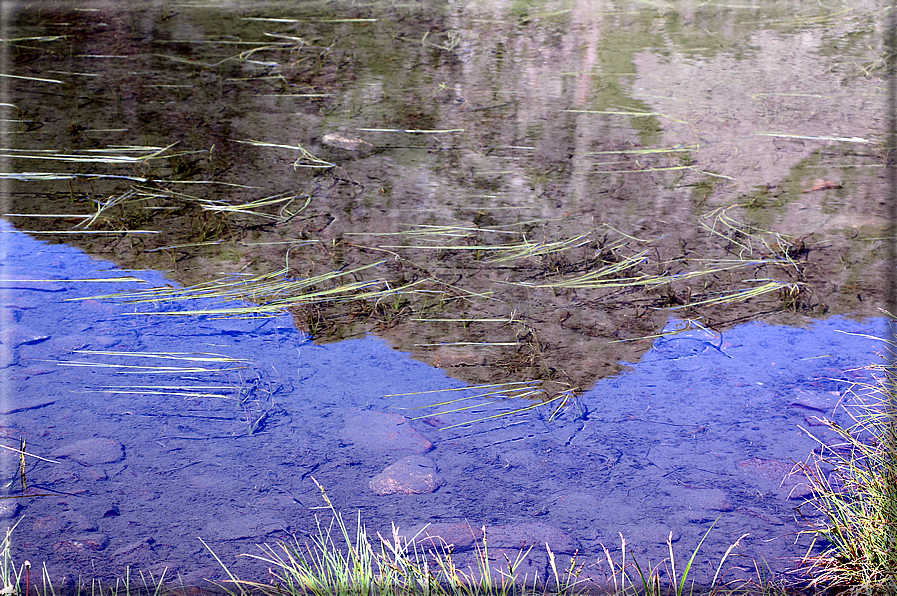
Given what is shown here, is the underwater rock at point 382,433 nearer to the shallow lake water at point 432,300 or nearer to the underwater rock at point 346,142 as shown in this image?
the shallow lake water at point 432,300

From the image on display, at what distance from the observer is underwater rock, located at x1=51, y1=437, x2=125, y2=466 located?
165 centimetres

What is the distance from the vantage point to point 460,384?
1.95 metres

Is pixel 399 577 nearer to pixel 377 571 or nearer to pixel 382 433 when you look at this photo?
pixel 377 571

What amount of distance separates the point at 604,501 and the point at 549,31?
4.42m

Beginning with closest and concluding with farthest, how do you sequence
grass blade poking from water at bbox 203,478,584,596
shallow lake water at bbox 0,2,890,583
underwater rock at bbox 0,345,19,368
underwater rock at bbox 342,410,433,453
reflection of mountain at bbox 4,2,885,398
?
grass blade poking from water at bbox 203,478,584,596, shallow lake water at bbox 0,2,890,583, underwater rock at bbox 342,410,433,453, underwater rock at bbox 0,345,19,368, reflection of mountain at bbox 4,2,885,398

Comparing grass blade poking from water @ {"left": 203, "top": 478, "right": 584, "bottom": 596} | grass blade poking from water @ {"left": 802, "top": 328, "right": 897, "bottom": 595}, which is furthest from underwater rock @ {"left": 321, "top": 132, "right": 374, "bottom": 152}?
grass blade poking from water @ {"left": 802, "top": 328, "right": 897, "bottom": 595}

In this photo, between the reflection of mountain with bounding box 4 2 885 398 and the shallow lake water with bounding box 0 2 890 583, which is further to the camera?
the reflection of mountain with bounding box 4 2 885 398

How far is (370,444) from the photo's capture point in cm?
173

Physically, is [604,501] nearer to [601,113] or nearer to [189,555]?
[189,555]

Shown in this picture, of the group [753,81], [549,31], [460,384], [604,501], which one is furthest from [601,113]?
[604,501]

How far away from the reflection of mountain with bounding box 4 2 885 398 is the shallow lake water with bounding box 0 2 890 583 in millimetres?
17

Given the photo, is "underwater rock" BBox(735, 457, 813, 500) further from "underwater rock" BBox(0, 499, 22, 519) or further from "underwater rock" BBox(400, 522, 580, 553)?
"underwater rock" BBox(0, 499, 22, 519)

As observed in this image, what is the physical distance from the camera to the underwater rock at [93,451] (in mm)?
1653

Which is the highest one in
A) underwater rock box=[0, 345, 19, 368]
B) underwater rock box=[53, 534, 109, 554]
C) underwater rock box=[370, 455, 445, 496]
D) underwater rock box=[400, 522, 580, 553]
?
underwater rock box=[0, 345, 19, 368]
